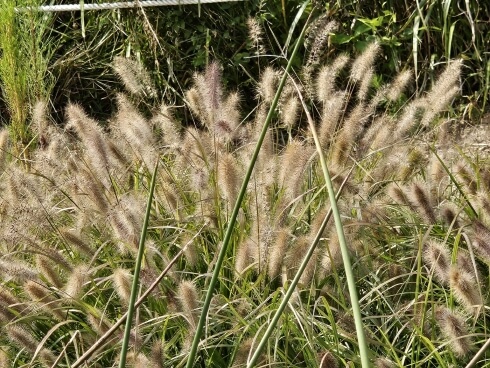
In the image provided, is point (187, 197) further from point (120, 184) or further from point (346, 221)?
point (346, 221)

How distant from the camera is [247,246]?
1.98 m

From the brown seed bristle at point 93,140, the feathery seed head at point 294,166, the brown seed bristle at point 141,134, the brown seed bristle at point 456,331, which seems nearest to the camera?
the brown seed bristle at point 456,331

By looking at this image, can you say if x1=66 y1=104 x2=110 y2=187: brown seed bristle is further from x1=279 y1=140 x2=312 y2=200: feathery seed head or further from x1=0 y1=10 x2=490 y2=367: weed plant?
x1=279 y1=140 x2=312 y2=200: feathery seed head

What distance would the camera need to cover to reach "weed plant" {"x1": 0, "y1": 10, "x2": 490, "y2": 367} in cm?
183

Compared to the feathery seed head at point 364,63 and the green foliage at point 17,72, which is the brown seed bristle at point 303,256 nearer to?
the feathery seed head at point 364,63

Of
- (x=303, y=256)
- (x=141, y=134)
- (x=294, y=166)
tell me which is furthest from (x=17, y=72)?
(x=303, y=256)

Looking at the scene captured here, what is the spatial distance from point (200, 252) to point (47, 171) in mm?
544

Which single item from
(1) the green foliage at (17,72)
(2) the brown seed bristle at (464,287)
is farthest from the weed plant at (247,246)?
(1) the green foliage at (17,72)

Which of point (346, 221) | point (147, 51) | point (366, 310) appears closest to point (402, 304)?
point (366, 310)

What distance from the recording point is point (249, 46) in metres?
4.67

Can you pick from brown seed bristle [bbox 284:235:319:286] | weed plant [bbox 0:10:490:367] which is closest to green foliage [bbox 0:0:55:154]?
weed plant [bbox 0:10:490:367]

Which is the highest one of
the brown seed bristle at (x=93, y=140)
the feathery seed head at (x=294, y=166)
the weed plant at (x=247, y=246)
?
the brown seed bristle at (x=93, y=140)

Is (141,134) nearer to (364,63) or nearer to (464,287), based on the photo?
(364,63)

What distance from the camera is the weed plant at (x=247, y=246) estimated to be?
72.0 inches
